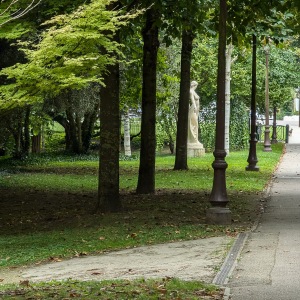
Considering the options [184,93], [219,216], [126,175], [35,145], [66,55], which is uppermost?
[66,55]

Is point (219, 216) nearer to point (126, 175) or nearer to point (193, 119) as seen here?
point (126, 175)

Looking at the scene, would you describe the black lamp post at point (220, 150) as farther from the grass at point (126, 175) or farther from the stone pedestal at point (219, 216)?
the grass at point (126, 175)

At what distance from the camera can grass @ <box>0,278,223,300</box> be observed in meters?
8.77

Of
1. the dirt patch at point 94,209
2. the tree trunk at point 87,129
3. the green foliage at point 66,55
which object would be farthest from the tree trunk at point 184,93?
the green foliage at point 66,55

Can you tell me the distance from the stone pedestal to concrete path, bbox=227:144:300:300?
0.59m

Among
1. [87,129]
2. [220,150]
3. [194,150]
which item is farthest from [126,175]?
[87,129]

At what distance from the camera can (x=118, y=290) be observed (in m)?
9.10

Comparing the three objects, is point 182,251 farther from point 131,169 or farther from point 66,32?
point 131,169

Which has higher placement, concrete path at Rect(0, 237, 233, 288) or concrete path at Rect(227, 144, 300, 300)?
concrete path at Rect(227, 144, 300, 300)

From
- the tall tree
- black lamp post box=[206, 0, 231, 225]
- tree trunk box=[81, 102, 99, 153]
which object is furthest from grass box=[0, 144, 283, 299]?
tree trunk box=[81, 102, 99, 153]

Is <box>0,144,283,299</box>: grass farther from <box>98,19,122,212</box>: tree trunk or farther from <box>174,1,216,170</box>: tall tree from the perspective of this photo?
<box>174,1,216,170</box>: tall tree

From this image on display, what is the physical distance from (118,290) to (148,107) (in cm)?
1150

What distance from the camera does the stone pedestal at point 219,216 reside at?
15.1 m

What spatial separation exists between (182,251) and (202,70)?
111 ft
